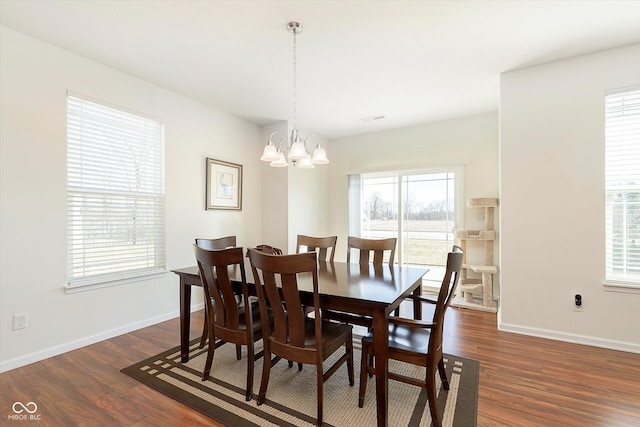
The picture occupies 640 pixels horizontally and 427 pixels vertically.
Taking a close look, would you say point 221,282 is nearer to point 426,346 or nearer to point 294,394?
point 294,394

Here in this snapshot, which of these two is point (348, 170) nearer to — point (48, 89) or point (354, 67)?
point (354, 67)

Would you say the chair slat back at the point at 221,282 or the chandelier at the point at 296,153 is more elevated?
the chandelier at the point at 296,153

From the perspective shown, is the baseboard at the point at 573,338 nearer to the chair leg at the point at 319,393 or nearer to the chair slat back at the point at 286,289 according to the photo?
the chair leg at the point at 319,393

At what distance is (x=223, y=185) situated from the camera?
4094 mm

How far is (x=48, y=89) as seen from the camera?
2.52 m

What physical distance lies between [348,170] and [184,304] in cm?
366

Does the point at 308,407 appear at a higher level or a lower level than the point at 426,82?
lower

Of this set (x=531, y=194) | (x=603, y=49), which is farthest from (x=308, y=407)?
(x=603, y=49)

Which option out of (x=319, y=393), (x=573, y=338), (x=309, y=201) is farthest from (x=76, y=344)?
(x=573, y=338)

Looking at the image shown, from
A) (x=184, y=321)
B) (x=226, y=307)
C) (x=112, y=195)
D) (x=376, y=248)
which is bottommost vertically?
(x=184, y=321)

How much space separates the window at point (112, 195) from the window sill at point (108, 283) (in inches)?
0.4

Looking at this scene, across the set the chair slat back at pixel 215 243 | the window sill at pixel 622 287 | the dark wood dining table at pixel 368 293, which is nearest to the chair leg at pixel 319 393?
the dark wood dining table at pixel 368 293

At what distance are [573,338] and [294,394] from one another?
8.61 ft

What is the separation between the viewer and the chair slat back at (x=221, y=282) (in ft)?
6.14
